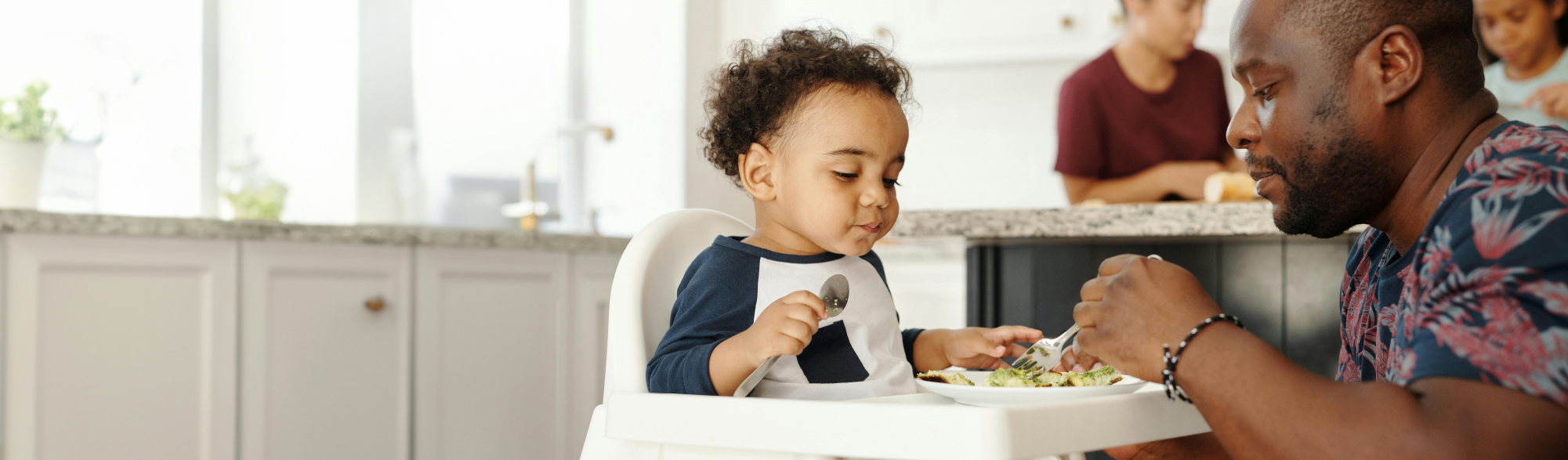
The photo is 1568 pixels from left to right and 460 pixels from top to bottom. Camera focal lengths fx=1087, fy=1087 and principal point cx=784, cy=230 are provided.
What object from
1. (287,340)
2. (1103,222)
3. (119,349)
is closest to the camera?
(1103,222)

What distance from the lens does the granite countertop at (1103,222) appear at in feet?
4.31

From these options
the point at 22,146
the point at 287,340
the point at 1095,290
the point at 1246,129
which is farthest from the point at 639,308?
the point at 22,146

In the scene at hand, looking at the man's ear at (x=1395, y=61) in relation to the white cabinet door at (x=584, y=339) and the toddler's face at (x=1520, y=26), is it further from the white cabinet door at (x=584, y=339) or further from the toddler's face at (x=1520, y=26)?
the toddler's face at (x=1520, y=26)

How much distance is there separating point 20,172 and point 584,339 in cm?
140

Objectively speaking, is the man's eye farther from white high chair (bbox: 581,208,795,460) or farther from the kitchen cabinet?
the kitchen cabinet

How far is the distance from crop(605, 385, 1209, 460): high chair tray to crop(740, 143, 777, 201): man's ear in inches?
15.5

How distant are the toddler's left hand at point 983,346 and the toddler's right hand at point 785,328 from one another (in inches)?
10.6

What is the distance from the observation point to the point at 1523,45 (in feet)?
9.45

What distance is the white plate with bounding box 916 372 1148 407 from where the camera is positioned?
685 mm

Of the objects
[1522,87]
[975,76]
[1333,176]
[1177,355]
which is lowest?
[1177,355]

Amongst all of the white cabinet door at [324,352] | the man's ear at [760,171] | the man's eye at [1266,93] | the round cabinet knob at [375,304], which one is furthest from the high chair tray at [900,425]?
the round cabinet knob at [375,304]

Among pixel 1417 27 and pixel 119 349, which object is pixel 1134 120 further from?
pixel 119 349

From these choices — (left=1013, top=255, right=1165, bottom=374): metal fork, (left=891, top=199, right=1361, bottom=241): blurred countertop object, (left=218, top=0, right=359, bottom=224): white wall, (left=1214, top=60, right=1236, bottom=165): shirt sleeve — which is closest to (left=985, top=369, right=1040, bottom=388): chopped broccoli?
(left=1013, top=255, right=1165, bottom=374): metal fork

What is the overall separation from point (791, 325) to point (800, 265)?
0.75 feet
